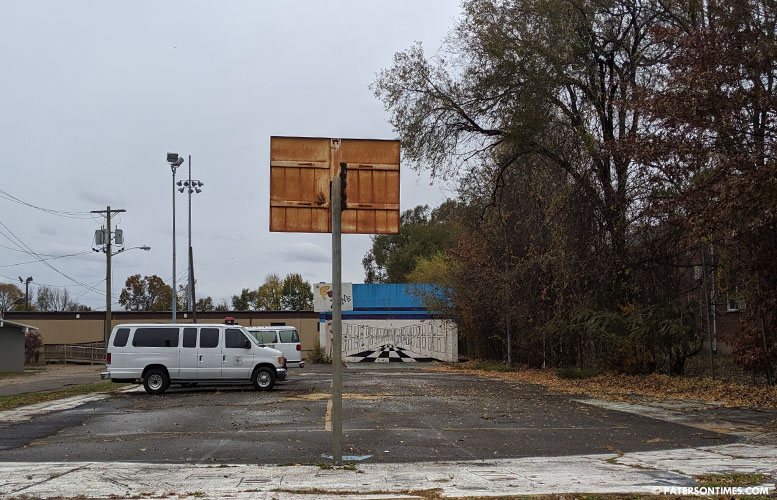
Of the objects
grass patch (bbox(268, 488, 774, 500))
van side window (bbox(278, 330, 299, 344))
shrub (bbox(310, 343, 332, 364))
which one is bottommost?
shrub (bbox(310, 343, 332, 364))

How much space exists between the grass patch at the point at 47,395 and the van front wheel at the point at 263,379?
17.4 ft

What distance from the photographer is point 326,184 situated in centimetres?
965

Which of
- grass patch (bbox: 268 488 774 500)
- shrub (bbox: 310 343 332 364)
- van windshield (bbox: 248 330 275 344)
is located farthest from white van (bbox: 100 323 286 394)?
shrub (bbox: 310 343 332 364)

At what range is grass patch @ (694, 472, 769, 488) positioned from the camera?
722 centimetres

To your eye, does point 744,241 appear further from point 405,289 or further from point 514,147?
point 405,289

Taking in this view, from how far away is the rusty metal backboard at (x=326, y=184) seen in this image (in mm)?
9539

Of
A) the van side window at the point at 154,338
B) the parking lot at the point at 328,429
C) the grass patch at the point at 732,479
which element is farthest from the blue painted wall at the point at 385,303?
the grass patch at the point at 732,479

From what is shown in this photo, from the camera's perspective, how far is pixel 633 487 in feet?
24.0

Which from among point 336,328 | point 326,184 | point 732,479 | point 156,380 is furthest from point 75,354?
point 732,479

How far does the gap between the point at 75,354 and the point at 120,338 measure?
29.2 m

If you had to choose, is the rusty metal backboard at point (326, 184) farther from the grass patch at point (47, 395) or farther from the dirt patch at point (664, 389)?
the grass patch at point (47, 395)

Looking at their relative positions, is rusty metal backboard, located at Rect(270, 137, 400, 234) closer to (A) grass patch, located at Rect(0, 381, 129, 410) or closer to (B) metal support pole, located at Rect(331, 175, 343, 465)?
(B) metal support pole, located at Rect(331, 175, 343, 465)

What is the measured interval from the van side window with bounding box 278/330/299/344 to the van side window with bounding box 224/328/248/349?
11.1 m

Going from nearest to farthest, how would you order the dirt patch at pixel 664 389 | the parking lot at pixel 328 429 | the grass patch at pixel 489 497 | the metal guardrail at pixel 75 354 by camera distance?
the grass patch at pixel 489 497, the parking lot at pixel 328 429, the dirt patch at pixel 664 389, the metal guardrail at pixel 75 354
